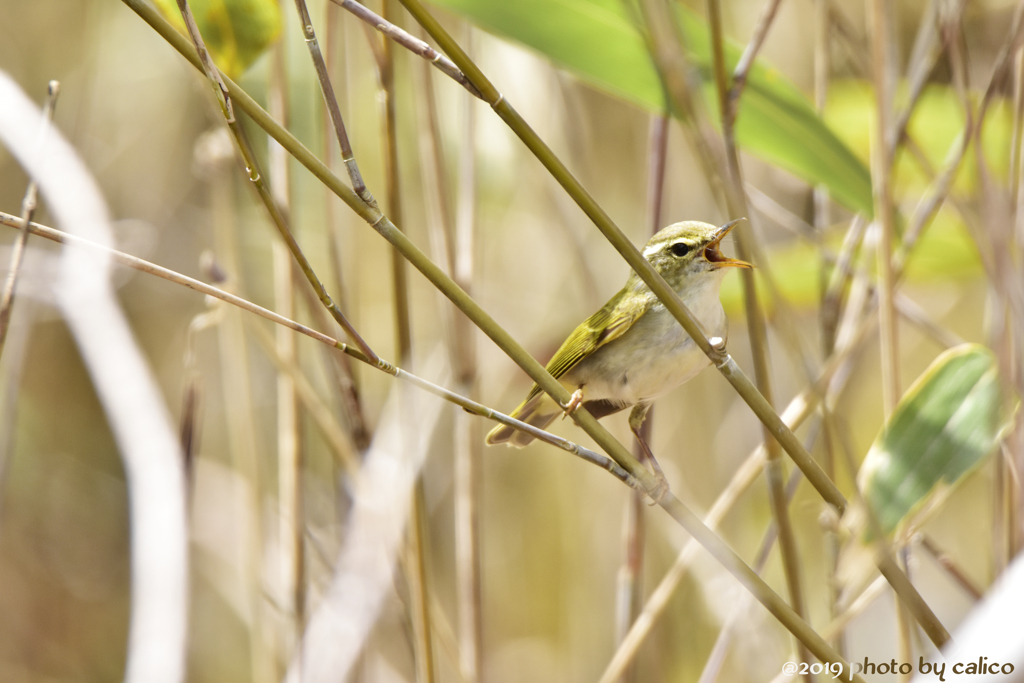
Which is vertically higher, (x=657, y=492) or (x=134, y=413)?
(x=134, y=413)

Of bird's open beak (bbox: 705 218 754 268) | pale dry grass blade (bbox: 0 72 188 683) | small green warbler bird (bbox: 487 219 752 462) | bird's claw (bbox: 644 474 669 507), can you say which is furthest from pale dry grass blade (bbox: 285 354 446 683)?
bird's open beak (bbox: 705 218 754 268)

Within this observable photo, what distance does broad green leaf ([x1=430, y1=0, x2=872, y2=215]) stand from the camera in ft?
4.18

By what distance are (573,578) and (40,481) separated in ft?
7.16

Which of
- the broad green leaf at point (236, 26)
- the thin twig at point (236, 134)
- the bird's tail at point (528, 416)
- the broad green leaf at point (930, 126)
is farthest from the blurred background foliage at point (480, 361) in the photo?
the thin twig at point (236, 134)

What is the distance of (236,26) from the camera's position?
1275 mm

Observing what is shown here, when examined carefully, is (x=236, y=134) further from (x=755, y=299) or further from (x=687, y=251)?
(x=687, y=251)

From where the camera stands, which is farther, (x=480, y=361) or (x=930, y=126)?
(x=480, y=361)

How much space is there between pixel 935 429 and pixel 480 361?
63.4 inches

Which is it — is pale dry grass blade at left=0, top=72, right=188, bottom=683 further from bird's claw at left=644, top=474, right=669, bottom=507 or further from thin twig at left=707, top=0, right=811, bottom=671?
thin twig at left=707, top=0, right=811, bottom=671

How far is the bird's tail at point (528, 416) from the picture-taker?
62.6 inches

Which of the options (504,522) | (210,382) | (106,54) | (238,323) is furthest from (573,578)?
(106,54)

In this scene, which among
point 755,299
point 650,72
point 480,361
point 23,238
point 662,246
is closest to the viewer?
point 23,238

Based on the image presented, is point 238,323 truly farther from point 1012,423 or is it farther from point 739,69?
point 1012,423

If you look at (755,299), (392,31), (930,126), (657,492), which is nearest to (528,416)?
(657,492)
